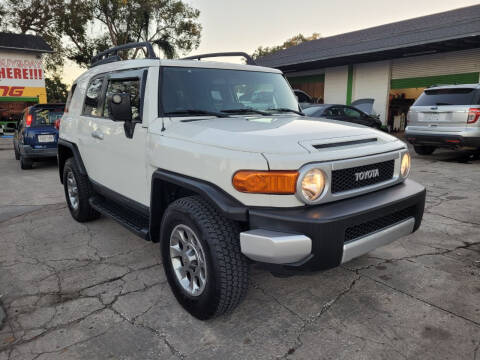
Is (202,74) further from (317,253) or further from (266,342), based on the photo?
(266,342)

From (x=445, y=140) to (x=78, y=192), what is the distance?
8.08 metres

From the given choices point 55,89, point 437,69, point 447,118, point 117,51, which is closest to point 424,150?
point 447,118

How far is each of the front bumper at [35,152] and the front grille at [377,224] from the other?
8.61 metres

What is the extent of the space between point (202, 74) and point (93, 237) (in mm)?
2383

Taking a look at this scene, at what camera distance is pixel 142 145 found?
305 cm

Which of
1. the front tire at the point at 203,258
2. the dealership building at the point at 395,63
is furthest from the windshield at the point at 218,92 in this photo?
the dealership building at the point at 395,63

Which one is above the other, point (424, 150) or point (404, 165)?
point (404, 165)

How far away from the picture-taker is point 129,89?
3447mm

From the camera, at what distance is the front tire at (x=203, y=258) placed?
2.30 meters

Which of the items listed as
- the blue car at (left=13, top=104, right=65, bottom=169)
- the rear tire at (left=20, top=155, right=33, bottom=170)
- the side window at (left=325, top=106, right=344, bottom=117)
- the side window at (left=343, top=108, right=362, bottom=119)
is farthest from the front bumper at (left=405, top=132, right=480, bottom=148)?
the rear tire at (left=20, top=155, right=33, bottom=170)

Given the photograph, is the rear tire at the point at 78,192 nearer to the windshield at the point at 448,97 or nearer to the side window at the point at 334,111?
the side window at the point at 334,111

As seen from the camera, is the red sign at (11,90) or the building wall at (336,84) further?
the red sign at (11,90)

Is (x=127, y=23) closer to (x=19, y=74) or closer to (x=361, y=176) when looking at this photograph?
(x=19, y=74)

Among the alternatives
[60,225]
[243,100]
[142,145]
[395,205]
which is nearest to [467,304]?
[395,205]
